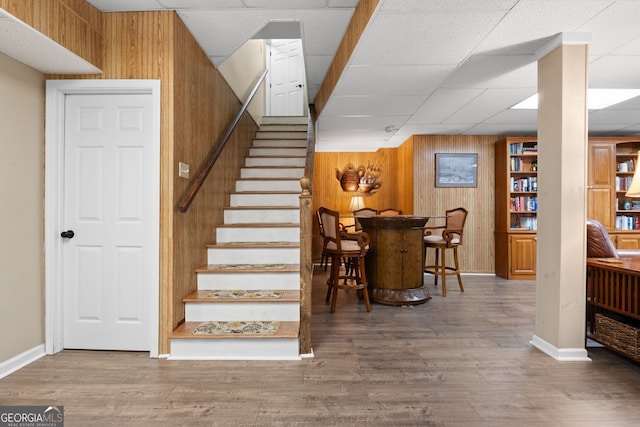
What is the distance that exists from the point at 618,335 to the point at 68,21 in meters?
4.60

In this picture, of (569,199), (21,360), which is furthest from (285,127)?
(21,360)

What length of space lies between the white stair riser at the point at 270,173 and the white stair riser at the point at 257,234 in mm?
1244

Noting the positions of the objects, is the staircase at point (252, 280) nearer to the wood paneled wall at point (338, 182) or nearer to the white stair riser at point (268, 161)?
the white stair riser at point (268, 161)

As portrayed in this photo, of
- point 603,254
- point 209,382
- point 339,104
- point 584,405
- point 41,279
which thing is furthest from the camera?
point 339,104

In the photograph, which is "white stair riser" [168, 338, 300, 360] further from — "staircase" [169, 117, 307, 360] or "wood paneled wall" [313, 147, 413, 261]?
"wood paneled wall" [313, 147, 413, 261]

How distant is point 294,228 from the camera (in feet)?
12.5

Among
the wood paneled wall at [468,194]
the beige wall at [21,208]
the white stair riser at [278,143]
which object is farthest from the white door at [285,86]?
the beige wall at [21,208]

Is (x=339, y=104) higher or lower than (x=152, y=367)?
higher

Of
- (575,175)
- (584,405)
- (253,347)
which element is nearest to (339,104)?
(575,175)

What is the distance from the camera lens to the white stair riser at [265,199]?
438cm

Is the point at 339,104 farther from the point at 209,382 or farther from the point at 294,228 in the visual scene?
the point at 209,382

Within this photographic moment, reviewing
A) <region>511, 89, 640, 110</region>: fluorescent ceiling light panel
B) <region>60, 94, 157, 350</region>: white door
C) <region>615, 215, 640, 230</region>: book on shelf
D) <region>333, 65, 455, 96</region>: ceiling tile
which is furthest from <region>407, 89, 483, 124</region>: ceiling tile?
<region>615, 215, 640, 230</region>: book on shelf

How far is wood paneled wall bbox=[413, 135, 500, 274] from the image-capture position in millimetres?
6270

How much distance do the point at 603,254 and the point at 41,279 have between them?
4.65 meters
